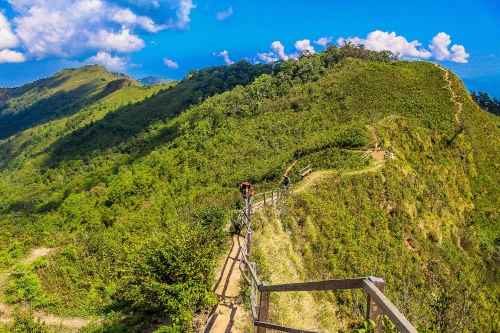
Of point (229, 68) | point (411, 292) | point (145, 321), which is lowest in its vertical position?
point (411, 292)

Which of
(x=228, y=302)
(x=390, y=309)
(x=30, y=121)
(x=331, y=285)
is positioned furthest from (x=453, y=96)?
(x=30, y=121)

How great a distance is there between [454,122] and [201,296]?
40246mm

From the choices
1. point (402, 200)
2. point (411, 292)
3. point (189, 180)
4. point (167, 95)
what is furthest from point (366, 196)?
point (167, 95)

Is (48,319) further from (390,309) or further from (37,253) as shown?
(390,309)

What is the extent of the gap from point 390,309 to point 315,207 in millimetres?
16920

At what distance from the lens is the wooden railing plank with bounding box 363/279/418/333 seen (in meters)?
2.03

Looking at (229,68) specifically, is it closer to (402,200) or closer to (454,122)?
(454,122)

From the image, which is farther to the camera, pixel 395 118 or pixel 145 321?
pixel 395 118

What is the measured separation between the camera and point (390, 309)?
2248 millimetres

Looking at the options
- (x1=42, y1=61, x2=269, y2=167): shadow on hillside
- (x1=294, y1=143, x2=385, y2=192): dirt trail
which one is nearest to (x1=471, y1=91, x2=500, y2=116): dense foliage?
(x1=42, y1=61, x2=269, y2=167): shadow on hillside

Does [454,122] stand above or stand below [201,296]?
above

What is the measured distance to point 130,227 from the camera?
2966 centimetres

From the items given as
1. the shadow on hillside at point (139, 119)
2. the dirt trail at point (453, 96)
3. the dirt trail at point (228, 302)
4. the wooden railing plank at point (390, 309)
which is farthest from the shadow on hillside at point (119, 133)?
the wooden railing plank at point (390, 309)

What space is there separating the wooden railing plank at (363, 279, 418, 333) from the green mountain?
3.96 meters
